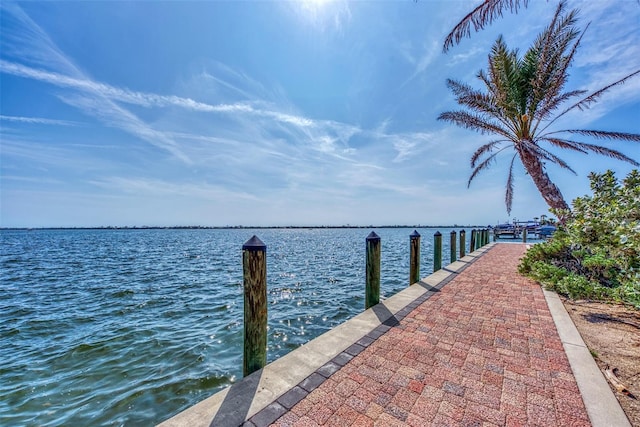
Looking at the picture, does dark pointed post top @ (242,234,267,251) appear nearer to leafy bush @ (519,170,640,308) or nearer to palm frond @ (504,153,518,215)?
leafy bush @ (519,170,640,308)

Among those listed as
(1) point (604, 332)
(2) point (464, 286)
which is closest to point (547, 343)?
(1) point (604, 332)

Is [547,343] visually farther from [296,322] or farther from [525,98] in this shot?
[525,98]

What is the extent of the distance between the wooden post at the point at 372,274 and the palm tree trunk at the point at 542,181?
749 cm

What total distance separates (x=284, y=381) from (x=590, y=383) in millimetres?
2798

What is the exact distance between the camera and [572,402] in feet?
7.41

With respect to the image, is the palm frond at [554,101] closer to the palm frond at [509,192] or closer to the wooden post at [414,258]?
the palm frond at [509,192]

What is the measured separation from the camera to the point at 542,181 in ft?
29.1

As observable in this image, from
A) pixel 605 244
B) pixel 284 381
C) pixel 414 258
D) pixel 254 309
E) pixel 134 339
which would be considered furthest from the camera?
pixel 414 258

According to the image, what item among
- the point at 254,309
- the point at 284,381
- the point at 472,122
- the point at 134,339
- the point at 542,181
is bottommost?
the point at 134,339

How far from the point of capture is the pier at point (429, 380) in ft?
6.94

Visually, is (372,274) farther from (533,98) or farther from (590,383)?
(533,98)

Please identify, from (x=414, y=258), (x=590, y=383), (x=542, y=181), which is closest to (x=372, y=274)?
(x=414, y=258)

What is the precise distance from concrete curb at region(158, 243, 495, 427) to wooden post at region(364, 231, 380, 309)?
45 centimetres

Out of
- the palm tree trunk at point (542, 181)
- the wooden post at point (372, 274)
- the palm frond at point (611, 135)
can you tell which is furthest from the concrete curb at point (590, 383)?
the palm frond at point (611, 135)
